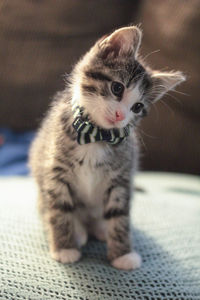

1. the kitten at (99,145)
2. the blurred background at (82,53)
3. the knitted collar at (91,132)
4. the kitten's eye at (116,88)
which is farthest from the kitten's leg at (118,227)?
the blurred background at (82,53)

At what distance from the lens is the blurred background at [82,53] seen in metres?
1.52

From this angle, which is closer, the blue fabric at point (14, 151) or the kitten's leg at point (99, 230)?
the kitten's leg at point (99, 230)

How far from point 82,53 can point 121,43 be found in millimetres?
785

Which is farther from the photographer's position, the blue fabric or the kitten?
the blue fabric

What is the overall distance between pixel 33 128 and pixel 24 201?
640 mm

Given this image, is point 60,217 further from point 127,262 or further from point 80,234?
point 127,262

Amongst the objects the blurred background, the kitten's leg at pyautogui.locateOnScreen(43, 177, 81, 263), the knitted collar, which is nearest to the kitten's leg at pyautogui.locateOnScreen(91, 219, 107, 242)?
the kitten's leg at pyautogui.locateOnScreen(43, 177, 81, 263)

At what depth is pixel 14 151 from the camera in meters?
1.63

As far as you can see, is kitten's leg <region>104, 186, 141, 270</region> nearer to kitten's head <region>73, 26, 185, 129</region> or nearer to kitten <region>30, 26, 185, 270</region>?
kitten <region>30, 26, 185, 270</region>

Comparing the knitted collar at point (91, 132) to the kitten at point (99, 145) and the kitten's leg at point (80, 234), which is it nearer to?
the kitten at point (99, 145)

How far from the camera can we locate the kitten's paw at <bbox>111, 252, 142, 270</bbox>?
887 mm

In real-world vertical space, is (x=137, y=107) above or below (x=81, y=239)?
above

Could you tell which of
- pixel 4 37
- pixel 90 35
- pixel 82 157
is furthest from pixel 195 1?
pixel 82 157

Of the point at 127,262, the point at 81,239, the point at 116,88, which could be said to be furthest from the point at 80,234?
the point at 116,88
